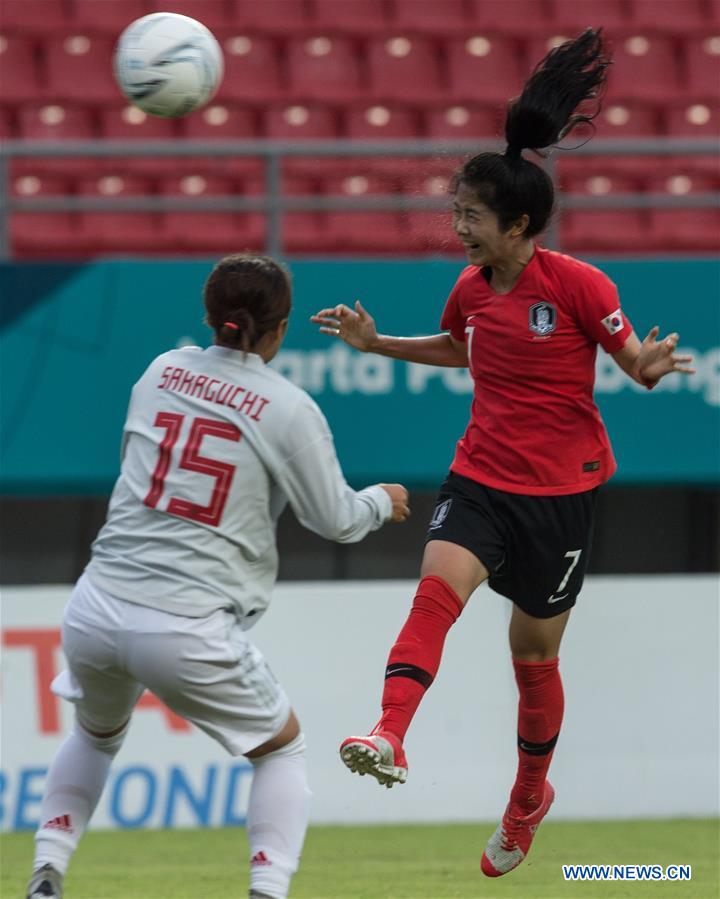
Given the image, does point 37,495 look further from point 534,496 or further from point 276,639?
point 534,496

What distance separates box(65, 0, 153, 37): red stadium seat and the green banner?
3.09 metres

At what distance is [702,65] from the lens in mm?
10055

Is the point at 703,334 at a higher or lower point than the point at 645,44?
lower

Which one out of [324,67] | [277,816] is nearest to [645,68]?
[324,67]

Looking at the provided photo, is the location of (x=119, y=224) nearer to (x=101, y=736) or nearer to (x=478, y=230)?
(x=478, y=230)

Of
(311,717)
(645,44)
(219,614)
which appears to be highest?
(645,44)

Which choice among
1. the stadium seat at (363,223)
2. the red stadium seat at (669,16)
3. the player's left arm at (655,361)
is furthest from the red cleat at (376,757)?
the red stadium seat at (669,16)

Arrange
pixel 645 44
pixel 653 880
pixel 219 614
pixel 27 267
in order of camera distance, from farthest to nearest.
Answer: pixel 645 44 < pixel 27 267 < pixel 653 880 < pixel 219 614

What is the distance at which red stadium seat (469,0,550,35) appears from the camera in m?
9.96

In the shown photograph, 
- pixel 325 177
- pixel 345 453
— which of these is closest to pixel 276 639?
pixel 345 453

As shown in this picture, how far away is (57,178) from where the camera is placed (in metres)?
8.98

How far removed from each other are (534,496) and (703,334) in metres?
3.19

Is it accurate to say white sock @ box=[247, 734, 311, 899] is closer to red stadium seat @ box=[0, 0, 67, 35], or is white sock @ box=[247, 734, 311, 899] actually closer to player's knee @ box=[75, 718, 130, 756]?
player's knee @ box=[75, 718, 130, 756]
